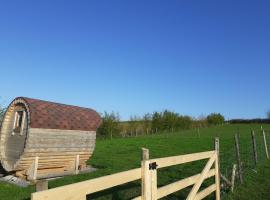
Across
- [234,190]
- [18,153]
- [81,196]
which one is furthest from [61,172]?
[81,196]

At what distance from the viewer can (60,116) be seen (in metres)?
17.4

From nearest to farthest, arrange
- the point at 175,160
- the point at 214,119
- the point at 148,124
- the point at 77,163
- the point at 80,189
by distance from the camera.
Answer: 1. the point at 80,189
2. the point at 175,160
3. the point at 77,163
4. the point at 148,124
5. the point at 214,119

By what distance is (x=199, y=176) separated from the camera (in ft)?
25.2

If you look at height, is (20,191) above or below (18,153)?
below

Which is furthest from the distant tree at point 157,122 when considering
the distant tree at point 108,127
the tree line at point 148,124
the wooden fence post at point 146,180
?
the wooden fence post at point 146,180

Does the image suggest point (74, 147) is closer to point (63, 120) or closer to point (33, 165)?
point (63, 120)

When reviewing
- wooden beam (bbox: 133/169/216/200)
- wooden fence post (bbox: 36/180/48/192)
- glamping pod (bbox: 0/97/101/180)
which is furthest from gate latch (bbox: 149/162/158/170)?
glamping pod (bbox: 0/97/101/180)

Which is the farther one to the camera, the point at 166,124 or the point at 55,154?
the point at 166,124

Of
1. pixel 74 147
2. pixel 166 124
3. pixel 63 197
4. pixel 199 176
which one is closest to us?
pixel 63 197

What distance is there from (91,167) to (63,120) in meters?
3.63

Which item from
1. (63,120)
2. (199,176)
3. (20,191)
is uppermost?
(63,120)

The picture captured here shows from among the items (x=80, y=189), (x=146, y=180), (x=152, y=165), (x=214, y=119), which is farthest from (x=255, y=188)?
(x=214, y=119)

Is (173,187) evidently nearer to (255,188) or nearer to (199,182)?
(199,182)

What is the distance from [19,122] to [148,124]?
57999mm
